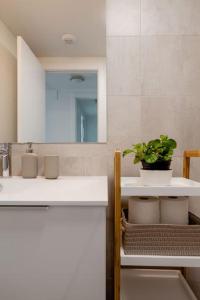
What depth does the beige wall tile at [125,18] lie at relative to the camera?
1.18 m

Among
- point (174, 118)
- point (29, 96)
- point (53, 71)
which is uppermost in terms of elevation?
point (53, 71)

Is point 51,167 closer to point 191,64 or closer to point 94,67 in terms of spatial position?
point 94,67

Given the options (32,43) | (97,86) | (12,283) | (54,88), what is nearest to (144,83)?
(97,86)

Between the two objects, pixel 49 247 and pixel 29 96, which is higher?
pixel 29 96

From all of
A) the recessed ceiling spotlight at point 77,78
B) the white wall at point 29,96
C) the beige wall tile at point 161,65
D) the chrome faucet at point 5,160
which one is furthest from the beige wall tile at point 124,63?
the chrome faucet at point 5,160

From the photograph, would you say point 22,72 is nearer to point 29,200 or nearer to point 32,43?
point 32,43

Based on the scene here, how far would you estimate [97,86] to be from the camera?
1223 mm

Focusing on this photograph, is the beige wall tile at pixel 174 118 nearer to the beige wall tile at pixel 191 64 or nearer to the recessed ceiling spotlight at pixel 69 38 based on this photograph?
the beige wall tile at pixel 191 64

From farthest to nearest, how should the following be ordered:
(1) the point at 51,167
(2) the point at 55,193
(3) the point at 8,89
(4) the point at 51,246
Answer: (3) the point at 8,89, (1) the point at 51,167, (2) the point at 55,193, (4) the point at 51,246

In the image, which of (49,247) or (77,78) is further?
(77,78)

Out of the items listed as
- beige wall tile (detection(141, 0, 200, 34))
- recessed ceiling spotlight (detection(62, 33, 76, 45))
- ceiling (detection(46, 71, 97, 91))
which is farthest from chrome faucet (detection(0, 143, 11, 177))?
beige wall tile (detection(141, 0, 200, 34))

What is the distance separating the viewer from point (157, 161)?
88cm

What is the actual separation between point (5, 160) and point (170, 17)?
1079 millimetres

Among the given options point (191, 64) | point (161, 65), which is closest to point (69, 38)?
point (161, 65)
